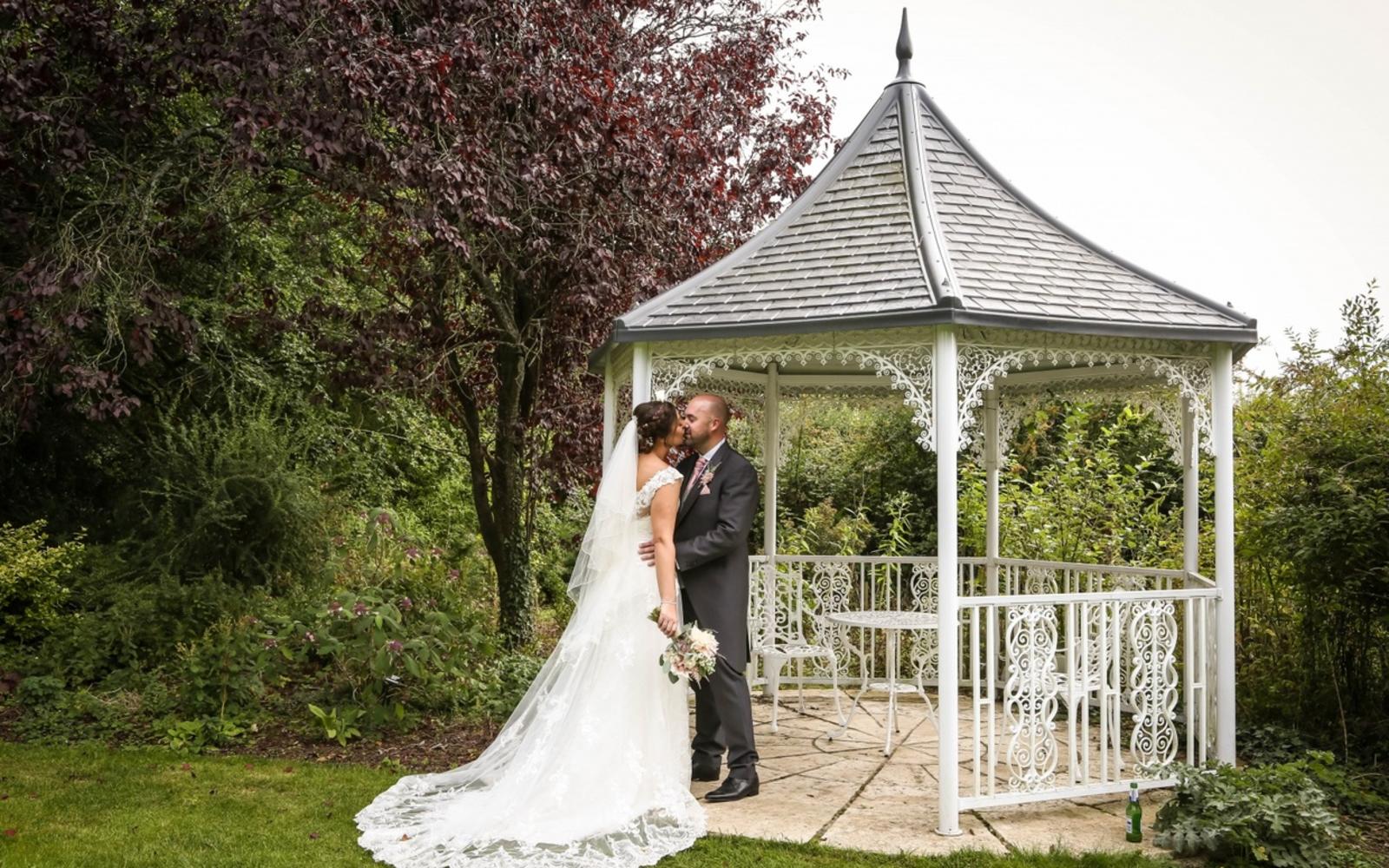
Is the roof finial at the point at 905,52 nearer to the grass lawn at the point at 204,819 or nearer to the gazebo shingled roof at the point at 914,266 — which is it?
the gazebo shingled roof at the point at 914,266

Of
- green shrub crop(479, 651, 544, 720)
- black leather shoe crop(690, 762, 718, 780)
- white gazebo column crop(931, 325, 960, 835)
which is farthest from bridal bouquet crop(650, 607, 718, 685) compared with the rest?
green shrub crop(479, 651, 544, 720)

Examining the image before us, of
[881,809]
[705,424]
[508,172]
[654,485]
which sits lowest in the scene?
[881,809]

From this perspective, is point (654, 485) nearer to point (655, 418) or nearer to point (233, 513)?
point (655, 418)

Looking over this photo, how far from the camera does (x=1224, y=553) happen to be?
228 inches

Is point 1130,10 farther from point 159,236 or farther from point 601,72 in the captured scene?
point 159,236

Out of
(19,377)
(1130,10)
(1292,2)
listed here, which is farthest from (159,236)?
(1292,2)

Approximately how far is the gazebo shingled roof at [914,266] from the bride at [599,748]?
88cm

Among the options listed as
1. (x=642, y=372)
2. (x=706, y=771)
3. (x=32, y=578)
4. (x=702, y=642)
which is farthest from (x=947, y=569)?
(x=32, y=578)

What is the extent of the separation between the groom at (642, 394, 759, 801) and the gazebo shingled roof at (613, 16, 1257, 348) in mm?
637

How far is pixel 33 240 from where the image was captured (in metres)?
7.51

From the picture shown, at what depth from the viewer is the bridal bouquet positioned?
194 inches

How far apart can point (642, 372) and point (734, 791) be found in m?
2.29

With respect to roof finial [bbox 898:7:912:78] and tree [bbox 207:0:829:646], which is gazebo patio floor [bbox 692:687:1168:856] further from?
roof finial [bbox 898:7:912:78]

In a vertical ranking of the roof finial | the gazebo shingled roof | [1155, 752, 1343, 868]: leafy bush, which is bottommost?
[1155, 752, 1343, 868]: leafy bush
